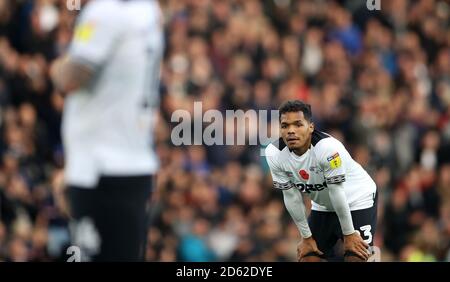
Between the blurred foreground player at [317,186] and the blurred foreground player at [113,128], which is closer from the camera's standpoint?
the blurred foreground player at [317,186]

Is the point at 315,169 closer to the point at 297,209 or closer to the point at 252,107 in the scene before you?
the point at 297,209

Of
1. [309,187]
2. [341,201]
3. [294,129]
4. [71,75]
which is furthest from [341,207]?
[71,75]

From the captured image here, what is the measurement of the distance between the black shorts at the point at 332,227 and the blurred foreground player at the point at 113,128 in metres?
0.83

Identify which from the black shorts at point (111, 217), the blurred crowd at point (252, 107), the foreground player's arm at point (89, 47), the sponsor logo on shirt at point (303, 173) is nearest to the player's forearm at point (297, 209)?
the sponsor logo on shirt at point (303, 173)

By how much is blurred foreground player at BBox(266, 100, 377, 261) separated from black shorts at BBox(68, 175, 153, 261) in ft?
2.36

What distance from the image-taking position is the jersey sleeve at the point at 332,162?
4.27 m

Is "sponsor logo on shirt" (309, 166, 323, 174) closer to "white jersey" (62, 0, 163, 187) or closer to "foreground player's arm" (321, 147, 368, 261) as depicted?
"foreground player's arm" (321, 147, 368, 261)

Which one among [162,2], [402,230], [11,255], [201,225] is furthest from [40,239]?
[162,2]

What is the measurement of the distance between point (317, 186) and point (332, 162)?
0.13 m

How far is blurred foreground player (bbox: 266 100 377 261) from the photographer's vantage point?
→ 4.21 metres

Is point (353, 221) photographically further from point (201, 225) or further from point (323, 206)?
point (201, 225)

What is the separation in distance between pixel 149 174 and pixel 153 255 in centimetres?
324

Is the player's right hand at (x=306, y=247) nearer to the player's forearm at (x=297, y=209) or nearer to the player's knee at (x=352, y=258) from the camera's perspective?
the player's forearm at (x=297, y=209)

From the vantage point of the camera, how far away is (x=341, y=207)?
434cm
